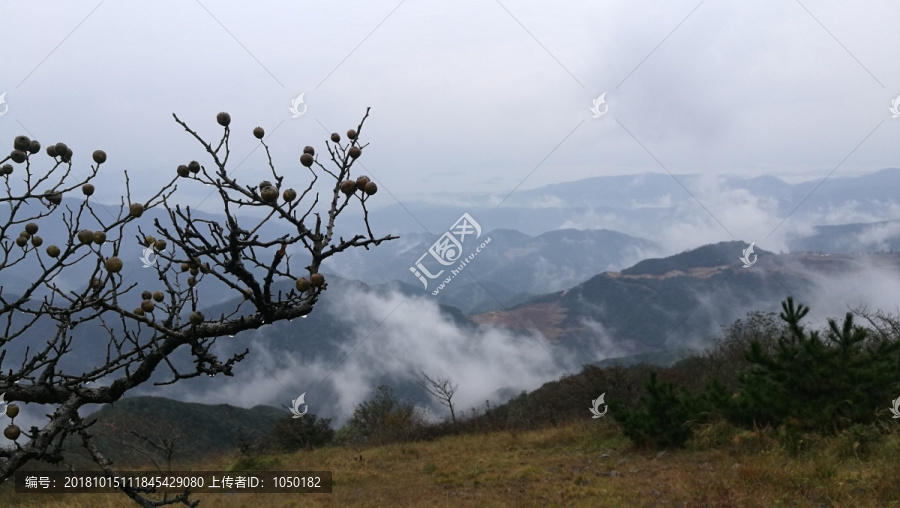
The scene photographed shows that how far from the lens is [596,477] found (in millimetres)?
9953

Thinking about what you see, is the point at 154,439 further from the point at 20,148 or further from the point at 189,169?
the point at 189,169

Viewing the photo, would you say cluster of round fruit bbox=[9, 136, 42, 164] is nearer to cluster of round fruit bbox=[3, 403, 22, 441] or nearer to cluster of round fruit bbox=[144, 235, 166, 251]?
cluster of round fruit bbox=[144, 235, 166, 251]

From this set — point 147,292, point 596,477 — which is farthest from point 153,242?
point 596,477

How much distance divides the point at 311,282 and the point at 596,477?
9655 millimetres

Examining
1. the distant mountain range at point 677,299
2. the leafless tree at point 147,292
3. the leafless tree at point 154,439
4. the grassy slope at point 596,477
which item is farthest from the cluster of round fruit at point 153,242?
the distant mountain range at point 677,299

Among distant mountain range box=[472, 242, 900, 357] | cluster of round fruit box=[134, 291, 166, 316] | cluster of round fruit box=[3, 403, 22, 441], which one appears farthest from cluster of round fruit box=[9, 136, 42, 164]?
distant mountain range box=[472, 242, 900, 357]

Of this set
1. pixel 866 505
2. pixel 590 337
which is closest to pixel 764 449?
pixel 866 505

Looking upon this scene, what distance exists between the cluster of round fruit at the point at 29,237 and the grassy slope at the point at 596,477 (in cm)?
779

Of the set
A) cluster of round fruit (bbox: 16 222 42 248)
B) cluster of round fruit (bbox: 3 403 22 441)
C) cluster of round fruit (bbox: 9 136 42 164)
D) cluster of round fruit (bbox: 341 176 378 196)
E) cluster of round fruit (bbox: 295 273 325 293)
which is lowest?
cluster of round fruit (bbox: 3 403 22 441)

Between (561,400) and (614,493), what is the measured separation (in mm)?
18581

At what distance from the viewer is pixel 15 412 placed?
6.26 feet

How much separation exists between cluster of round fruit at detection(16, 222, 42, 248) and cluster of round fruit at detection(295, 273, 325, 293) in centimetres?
106

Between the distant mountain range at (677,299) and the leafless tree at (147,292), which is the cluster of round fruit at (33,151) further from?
the distant mountain range at (677,299)

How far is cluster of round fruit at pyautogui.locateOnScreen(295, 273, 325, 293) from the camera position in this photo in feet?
5.81
